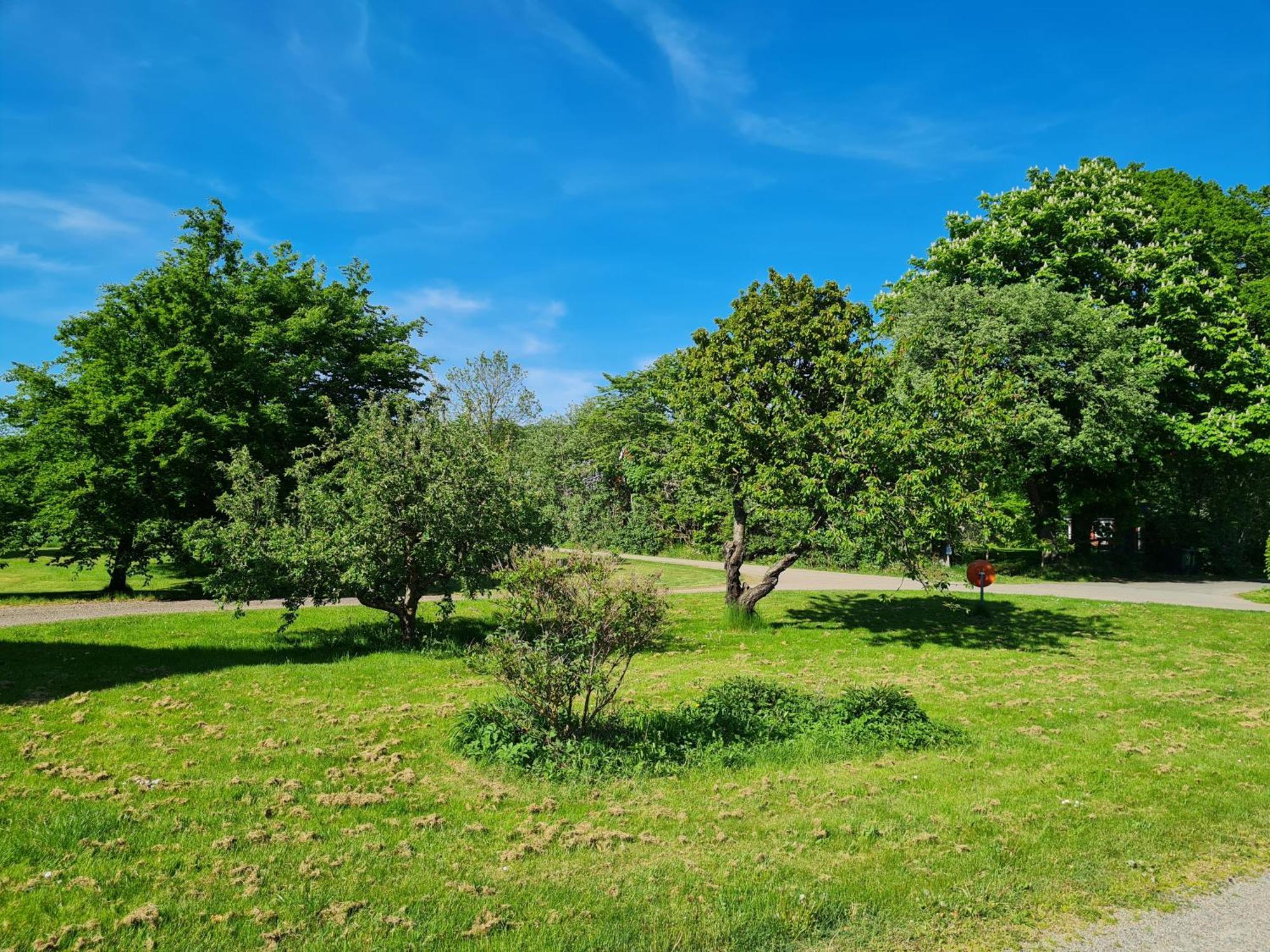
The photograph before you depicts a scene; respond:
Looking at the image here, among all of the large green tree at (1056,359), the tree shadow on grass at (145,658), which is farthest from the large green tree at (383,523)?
the large green tree at (1056,359)

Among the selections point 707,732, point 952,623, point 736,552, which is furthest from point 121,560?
point 952,623

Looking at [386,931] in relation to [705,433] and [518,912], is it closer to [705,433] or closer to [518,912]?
[518,912]

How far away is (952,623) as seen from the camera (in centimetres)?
1750

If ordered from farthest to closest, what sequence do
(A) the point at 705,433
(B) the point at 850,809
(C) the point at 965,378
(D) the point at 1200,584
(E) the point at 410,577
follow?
(D) the point at 1200,584, (A) the point at 705,433, (C) the point at 965,378, (E) the point at 410,577, (B) the point at 850,809

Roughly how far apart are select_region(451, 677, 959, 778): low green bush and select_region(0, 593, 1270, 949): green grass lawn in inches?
10.9

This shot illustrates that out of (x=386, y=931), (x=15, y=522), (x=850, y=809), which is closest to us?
(x=386, y=931)

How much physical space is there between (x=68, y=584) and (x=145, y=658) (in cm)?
1716

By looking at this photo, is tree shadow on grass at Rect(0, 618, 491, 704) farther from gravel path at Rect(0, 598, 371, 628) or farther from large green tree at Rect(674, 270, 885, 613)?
large green tree at Rect(674, 270, 885, 613)

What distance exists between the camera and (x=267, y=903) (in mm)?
4480

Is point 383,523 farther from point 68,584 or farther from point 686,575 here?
point 68,584

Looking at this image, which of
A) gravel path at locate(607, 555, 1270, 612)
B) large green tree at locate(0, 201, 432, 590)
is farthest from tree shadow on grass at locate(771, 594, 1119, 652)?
large green tree at locate(0, 201, 432, 590)

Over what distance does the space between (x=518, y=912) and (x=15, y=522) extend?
23860 mm

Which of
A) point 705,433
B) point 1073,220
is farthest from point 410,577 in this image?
point 1073,220

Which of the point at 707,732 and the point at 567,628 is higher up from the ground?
the point at 567,628
